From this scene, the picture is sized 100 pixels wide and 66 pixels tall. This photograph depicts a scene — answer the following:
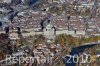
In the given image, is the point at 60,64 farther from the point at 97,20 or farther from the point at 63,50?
the point at 97,20

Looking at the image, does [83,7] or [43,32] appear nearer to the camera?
[43,32]

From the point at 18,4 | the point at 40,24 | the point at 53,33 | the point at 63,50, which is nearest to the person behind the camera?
the point at 63,50

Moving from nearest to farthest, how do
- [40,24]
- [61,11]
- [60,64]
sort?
1. [60,64]
2. [40,24]
3. [61,11]

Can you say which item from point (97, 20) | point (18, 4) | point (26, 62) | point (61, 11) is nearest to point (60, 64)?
point (26, 62)

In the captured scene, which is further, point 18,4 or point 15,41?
point 18,4

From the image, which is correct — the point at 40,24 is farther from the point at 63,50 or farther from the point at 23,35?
the point at 63,50

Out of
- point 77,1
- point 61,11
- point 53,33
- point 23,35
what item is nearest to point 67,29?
point 53,33
